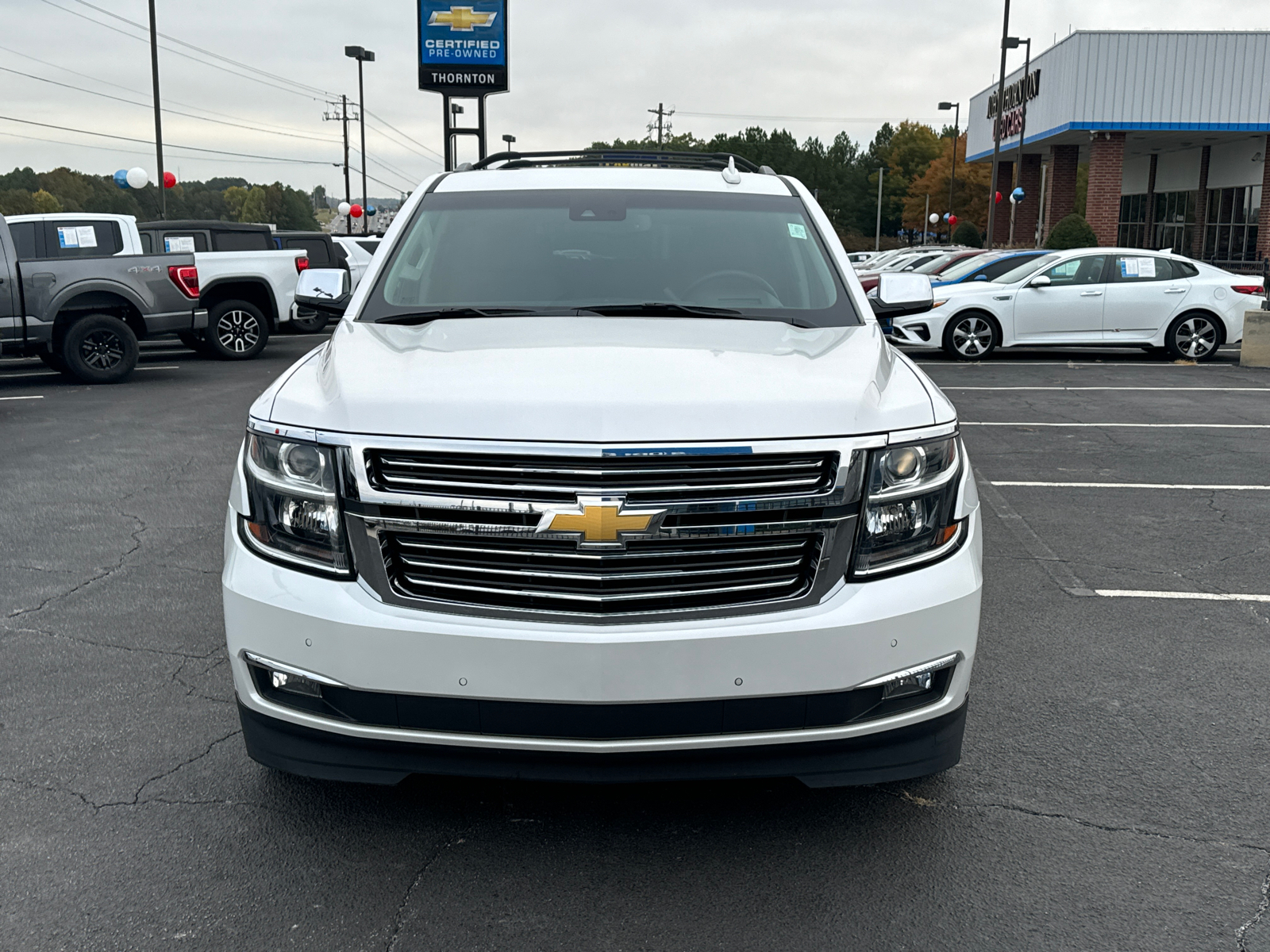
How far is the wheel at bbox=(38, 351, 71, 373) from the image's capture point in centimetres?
1466

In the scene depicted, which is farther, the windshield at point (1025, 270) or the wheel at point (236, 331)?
the windshield at point (1025, 270)

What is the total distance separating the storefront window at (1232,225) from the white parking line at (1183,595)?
38305 millimetres

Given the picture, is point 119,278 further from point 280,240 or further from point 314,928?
point 314,928

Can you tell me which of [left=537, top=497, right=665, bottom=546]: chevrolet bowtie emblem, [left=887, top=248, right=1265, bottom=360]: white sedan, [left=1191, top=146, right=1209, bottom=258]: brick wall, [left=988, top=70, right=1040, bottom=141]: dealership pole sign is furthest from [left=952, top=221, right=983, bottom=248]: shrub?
[left=537, top=497, right=665, bottom=546]: chevrolet bowtie emblem

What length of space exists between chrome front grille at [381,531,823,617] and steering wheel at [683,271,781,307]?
1596 mm

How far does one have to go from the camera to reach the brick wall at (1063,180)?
43844mm

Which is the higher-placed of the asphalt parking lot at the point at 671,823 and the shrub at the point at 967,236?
the shrub at the point at 967,236

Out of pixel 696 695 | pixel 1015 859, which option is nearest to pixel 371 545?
pixel 696 695

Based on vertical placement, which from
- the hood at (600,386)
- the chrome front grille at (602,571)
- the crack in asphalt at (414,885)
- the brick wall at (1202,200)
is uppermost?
the brick wall at (1202,200)

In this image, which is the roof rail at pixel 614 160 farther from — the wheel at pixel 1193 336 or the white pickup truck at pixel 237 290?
the wheel at pixel 1193 336

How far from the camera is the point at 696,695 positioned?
113 inches

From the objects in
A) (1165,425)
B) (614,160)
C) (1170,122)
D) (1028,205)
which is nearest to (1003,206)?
(1028,205)

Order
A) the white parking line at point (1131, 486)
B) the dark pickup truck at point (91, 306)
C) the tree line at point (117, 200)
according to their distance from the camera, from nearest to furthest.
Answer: the white parking line at point (1131, 486)
the dark pickup truck at point (91, 306)
the tree line at point (117, 200)

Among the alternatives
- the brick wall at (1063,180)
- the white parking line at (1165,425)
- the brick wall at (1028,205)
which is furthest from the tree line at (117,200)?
the white parking line at (1165,425)
